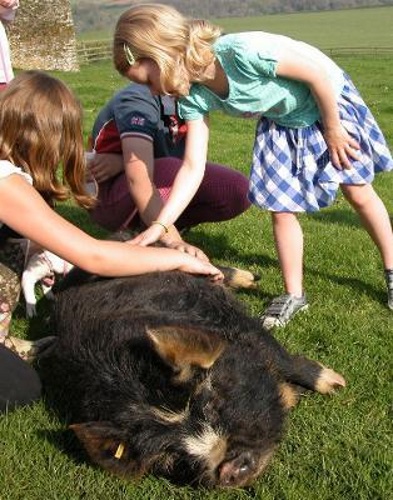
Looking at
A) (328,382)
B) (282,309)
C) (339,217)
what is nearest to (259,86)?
(282,309)

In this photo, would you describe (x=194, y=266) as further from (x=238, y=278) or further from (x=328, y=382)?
(x=238, y=278)

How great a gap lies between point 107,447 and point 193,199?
10.9 feet

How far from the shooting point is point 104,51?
4488 centimetres

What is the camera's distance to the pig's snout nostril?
119 inches

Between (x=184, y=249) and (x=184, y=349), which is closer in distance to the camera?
(x=184, y=349)

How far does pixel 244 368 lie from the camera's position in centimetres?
334

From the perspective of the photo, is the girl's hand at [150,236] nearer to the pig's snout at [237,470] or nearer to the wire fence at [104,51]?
the pig's snout at [237,470]

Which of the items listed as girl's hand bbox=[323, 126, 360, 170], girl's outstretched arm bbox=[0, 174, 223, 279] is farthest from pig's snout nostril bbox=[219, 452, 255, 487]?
girl's hand bbox=[323, 126, 360, 170]

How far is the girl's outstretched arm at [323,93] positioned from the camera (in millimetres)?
4766

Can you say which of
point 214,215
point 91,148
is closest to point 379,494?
point 214,215

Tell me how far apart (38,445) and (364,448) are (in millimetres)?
1612

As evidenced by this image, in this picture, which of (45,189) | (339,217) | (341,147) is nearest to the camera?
(45,189)

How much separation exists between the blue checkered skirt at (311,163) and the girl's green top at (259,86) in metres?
0.11

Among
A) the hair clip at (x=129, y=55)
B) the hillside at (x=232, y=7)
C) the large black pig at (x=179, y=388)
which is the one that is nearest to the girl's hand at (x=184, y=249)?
the large black pig at (x=179, y=388)
